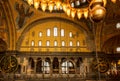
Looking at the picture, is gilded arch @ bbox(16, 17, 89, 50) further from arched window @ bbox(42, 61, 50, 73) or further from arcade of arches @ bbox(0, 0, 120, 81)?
arched window @ bbox(42, 61, 50, 73)

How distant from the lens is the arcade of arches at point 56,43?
741 inches

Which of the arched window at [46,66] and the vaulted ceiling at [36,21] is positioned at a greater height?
the vaulted ceiling at [36,21]

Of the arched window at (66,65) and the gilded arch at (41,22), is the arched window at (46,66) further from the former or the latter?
the gilded arch at (41,22)

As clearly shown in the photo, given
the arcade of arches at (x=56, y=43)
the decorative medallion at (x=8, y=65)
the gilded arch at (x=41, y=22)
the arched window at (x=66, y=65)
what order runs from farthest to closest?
the arched window at (x=66, y=65), the gilded arch at (x=41, y=22), the arcade of arches at (x=56, y=43), the decorative medallion at (x=8, y=65)

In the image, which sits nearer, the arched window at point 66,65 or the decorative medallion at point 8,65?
the decorative medallion at point 8,65

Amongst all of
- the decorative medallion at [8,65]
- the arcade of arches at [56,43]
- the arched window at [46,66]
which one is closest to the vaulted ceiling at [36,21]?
the arcade of arches at [56,43]

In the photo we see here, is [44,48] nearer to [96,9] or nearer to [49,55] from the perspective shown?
[49,55]

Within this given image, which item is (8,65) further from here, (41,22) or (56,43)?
(41,22)

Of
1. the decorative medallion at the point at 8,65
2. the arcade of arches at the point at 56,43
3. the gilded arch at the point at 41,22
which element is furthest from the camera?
the gilded arch at the point at 41,22

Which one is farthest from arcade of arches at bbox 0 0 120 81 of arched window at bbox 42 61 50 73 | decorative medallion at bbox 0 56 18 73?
decorative medallion at bbox 0 56 18 73

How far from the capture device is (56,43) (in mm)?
20062

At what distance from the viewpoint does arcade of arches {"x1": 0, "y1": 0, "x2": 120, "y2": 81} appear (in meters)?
18.8

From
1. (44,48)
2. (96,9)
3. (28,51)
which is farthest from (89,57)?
(96,9)

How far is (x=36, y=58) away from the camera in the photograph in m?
19.7
